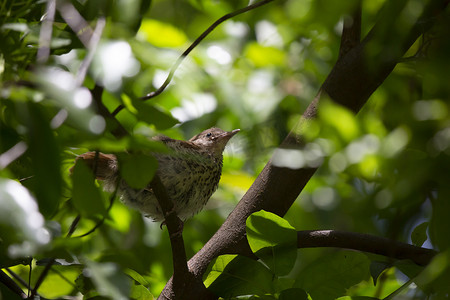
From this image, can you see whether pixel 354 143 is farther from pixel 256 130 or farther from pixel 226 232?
pixel 256 130

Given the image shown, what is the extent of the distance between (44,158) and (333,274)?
3.41ft

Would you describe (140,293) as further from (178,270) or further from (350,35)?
(350,35)

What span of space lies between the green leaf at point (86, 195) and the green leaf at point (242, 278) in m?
0.64

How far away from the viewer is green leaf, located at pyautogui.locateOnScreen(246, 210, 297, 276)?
1.67m

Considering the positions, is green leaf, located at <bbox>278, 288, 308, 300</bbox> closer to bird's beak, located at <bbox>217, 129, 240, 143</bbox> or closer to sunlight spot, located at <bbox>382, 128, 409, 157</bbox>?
sunlight spot, located at <bbox>382, 128, 409, 157</bbox>

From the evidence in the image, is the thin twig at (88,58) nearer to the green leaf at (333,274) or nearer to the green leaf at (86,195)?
the green leaf at (86,195)

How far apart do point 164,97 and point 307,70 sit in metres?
1.01

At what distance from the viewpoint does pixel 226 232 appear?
2180mm

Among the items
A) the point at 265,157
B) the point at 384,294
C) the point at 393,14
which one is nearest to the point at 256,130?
the point at 265,157

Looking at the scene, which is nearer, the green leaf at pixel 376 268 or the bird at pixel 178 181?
the green leaf at pixel 376 268

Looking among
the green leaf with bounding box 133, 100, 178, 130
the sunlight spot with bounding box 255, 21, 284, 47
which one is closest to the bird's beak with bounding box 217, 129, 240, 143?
the sunlight spot with bounding box 255, 21, 284, 47

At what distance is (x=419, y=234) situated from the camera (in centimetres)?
195

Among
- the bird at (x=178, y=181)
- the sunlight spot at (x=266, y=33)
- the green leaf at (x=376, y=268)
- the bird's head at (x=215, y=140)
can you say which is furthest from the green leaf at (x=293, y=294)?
the sunlight spot at (x=266, y=33)

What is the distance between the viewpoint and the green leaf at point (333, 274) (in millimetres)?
1655
